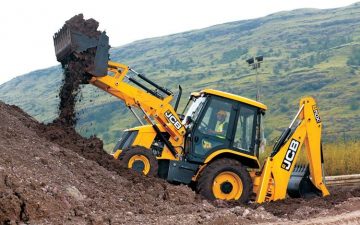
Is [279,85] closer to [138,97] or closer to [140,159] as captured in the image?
[138,97]

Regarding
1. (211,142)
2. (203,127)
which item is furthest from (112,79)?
(211,142)

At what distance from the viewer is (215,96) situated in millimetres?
14320

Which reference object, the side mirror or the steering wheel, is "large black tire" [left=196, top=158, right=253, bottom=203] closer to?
the steering wheel

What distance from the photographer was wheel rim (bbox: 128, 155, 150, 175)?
46.4 ft

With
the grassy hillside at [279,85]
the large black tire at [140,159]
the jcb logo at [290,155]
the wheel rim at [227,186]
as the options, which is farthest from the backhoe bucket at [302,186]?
the grassy hillside at [279,85]

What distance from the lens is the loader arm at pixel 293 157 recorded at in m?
14.1

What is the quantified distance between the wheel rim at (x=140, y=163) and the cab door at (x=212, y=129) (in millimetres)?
887

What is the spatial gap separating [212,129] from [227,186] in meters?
1.23

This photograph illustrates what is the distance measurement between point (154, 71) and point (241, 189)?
183343 mm

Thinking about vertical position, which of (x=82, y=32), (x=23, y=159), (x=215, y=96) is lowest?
(x=23, y=159)

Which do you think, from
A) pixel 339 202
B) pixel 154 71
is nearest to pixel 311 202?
pixel 339 202

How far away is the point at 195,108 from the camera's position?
48.4 ft

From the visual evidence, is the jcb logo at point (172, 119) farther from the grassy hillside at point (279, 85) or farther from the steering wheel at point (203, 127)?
the grassy hillside at point (279, 85)

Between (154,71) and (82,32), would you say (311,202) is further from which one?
(154,71)
